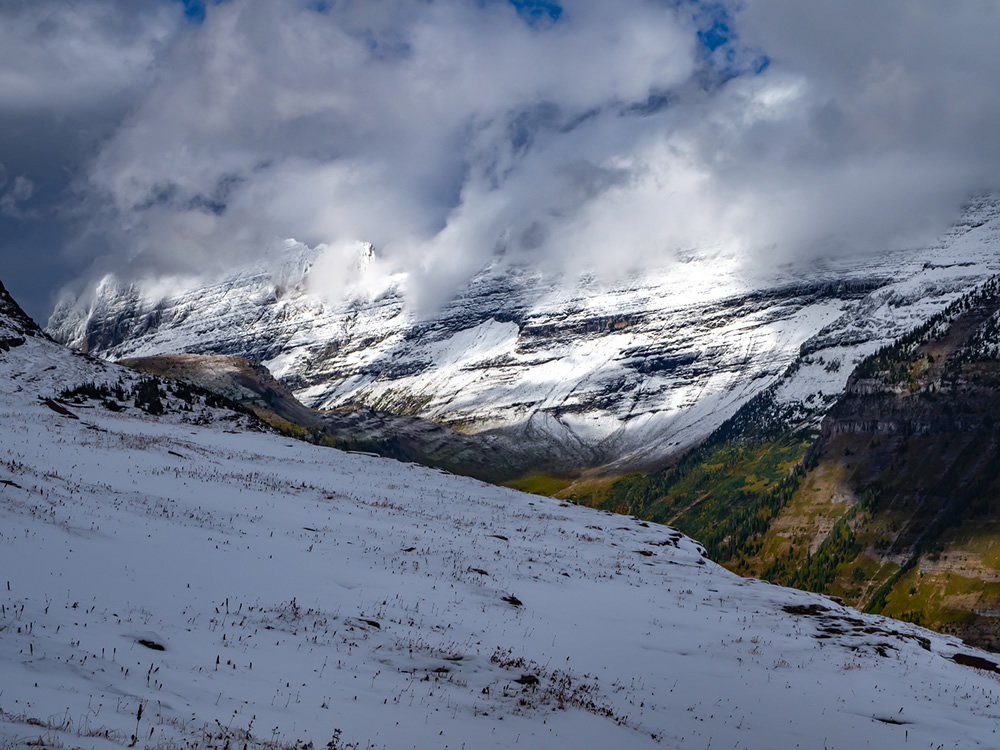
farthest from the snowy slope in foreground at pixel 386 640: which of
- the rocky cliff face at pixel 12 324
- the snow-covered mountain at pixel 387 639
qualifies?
the rocky cliff face at pixel 12 324

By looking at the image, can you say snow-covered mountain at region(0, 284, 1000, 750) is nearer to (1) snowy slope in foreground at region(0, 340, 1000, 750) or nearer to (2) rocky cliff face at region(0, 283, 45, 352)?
(1) snowy slope in foreground at region(0, 340, 1000, 750)

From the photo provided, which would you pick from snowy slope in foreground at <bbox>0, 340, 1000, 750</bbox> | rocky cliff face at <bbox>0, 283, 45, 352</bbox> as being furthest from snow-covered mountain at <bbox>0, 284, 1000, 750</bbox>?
rocky cliff face at <bbox>0, 283, 45, 352</bbox>

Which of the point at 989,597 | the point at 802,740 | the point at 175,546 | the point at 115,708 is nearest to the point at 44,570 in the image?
the point at 175,546

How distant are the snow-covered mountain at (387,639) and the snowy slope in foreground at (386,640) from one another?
65mm

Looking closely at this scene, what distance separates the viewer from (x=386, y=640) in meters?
16.4

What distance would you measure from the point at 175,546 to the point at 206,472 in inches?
663

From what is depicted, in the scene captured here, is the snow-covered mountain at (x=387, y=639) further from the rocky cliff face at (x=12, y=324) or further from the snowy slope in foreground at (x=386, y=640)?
the rocky cliff face at (x=12, y=324)

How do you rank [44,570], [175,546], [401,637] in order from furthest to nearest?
[175,546]
[401,637]
[44,570]

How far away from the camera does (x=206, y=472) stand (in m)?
36.0

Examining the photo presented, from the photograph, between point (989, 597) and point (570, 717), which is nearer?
point (570, 717)

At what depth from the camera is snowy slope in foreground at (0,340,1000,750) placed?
1189 cm

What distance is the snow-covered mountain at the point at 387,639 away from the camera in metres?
11.9

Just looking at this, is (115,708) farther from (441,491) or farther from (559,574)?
(441,491)

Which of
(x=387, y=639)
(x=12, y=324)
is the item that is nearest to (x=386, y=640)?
(x=387, y=639)
